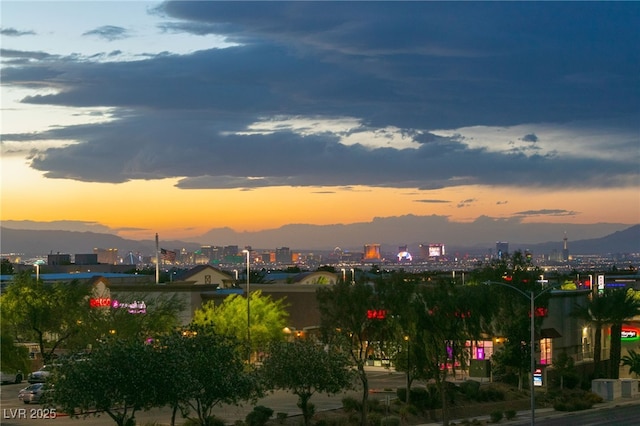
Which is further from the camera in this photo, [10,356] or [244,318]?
[244,318]

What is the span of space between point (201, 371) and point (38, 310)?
141 ft

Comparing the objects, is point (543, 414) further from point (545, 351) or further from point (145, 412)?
point (145, 412)

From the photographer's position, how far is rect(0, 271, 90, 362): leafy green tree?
78.5 metres

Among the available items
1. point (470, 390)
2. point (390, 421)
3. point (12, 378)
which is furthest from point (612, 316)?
point (12, 378)

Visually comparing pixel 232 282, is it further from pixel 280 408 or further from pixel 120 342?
pixel 120 342

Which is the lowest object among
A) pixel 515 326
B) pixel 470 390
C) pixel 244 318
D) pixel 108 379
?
pixel 470 390

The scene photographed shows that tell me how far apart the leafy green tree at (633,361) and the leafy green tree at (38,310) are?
43941mm

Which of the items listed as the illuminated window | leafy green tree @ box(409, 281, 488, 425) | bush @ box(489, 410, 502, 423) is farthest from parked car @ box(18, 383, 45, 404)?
the illuminated window

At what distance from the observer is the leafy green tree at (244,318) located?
79.6 m

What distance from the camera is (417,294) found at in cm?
5919

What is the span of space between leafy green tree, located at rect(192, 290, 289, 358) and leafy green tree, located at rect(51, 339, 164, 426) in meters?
40.4

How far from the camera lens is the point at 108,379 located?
119 feet

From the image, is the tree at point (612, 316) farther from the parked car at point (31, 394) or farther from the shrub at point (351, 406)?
the parked car at point (31, 394)

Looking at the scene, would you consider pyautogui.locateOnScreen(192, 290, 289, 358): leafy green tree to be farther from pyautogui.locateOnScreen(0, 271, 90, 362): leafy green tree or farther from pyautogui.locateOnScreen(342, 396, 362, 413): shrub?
pyautogui.locateOnScreen(342, 396, 362, 413): shrub
